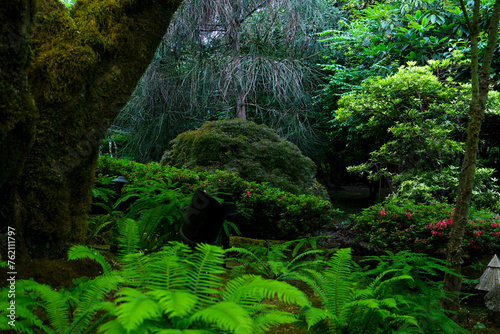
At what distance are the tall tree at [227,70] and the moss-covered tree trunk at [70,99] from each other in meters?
6.47

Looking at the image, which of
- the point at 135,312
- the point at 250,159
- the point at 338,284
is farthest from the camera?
the point at 250,159

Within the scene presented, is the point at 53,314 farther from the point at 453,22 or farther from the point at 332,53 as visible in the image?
the point at 332,53

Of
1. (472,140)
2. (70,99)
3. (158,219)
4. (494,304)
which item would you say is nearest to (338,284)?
(472,140)

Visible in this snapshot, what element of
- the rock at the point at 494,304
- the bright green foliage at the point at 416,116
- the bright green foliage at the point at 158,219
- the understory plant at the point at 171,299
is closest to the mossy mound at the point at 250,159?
the bright green foliage at the point at 416,116

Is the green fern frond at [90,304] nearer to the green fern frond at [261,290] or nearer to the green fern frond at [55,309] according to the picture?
the green fern frond at [55,309]

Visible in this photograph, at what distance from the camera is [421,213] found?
4.80 metres

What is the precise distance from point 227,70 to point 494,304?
7.96m

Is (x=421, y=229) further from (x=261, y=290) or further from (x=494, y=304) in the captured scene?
(x=261, y=290)

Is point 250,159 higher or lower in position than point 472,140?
lower

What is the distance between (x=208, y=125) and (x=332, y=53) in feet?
20.6

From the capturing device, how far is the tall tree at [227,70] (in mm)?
9578

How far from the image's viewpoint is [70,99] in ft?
8.41

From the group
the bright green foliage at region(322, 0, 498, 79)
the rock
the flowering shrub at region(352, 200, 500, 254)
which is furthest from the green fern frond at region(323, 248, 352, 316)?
the bright green foliage at region(322, 0, 498, 79)

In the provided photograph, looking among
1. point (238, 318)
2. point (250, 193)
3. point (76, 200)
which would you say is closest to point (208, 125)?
point (250, 193)
